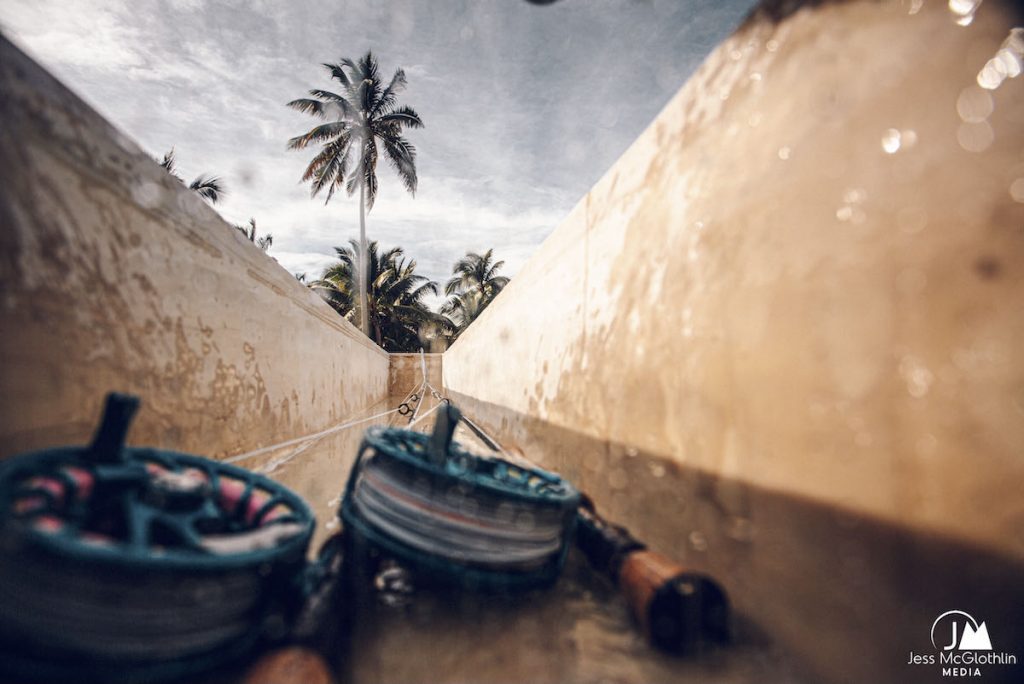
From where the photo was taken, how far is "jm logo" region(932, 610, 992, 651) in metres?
1.07

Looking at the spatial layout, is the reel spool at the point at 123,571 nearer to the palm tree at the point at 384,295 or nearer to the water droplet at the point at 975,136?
the water droplet at the point at 975,136

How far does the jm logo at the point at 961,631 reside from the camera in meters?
1.07

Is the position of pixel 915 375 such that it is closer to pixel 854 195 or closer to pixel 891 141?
pixel 854 195

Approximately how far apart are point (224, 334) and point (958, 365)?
15.4 ft

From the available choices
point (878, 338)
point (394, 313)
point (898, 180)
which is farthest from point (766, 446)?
point (394, 313)

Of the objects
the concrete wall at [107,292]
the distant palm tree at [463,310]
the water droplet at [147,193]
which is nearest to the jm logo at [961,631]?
the concrete wall at [107,292]

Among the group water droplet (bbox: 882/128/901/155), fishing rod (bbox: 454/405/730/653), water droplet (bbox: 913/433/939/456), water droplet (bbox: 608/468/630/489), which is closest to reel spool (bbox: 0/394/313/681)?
fishing rod (bbox: 454/405/730/653)

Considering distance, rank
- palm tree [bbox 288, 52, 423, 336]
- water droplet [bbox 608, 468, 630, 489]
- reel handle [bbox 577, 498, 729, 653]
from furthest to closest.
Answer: palm tree [bbox 288, 52, 423, 336] < water droplet [bbox 608, 468, 630, 489] < reel handle [bbox 577, 498, 729, 653]

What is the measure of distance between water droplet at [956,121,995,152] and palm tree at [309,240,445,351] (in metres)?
22.5

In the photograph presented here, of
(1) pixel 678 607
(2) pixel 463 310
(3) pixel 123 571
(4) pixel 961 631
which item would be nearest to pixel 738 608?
(1) pixel 678 607

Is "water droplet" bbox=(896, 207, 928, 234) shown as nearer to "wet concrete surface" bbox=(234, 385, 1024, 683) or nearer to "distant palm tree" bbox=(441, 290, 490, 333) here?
"wet concrete surface" bbox=(234, 385, 1024, 683)

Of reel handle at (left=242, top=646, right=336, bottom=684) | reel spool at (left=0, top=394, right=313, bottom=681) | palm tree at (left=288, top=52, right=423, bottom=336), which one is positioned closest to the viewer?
reel spool at (left=0, top=394, right=313, bottom=681)

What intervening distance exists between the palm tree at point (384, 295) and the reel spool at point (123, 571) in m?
21.5

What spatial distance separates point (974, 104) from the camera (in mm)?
1157
